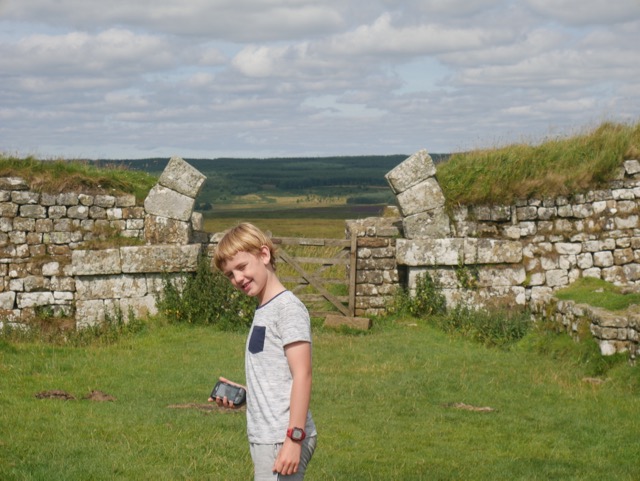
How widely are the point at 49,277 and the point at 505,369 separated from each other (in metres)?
7.94

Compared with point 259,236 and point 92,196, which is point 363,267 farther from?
point 259,236

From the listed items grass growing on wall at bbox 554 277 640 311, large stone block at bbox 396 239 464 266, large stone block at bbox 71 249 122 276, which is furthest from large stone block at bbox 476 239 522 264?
large stone block at bbox 71 249 122 276

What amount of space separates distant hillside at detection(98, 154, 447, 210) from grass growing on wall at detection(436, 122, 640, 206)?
1318 inches

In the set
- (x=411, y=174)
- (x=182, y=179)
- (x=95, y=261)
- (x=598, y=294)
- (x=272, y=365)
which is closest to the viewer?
(x=272, y=365)

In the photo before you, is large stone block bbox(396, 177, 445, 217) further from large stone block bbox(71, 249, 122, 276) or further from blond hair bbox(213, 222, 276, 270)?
blond hair bbox(213, 222, 276, 270)

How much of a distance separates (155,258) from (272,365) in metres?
10.4

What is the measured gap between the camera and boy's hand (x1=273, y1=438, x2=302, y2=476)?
14.3ft

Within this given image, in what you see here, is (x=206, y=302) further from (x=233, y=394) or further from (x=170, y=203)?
(x=233, y=394)

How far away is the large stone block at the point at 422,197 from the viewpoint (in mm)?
14812

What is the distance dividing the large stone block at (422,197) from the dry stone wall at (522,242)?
2 centimetres

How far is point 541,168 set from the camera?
14.9 metres

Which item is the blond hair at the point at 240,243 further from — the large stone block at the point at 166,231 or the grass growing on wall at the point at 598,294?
the large stone block at the point at 166,231

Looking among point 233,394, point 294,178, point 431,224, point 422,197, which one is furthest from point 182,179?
point 294,178

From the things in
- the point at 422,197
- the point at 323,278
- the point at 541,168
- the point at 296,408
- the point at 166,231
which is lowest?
the point at 323,278
